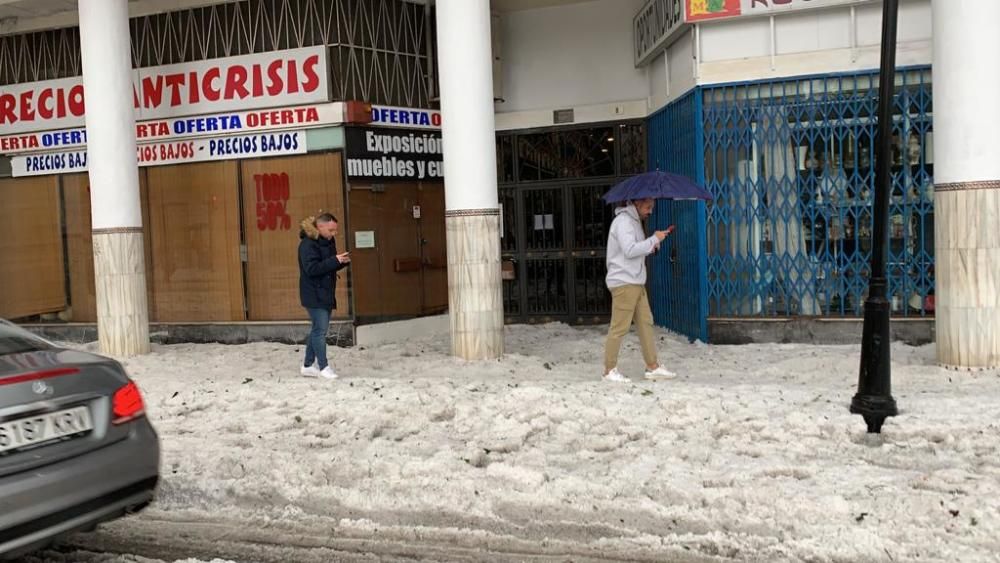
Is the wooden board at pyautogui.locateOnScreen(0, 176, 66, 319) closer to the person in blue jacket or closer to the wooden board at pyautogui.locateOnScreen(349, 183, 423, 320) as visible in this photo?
the wooden board at pyautogui.locateOnScreen(349, 183, 423, 320)

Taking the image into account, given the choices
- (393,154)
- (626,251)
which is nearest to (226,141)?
(393,154)

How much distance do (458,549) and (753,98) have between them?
311 inches

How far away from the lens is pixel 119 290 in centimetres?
1204

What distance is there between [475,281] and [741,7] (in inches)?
176

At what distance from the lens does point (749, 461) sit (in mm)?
6223

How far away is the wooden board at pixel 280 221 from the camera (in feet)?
40.9

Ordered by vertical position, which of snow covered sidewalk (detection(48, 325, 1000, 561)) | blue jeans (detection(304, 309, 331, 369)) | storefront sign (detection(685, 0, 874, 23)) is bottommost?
snow covered sidewalk (detection(48, 325, 1000, 561))

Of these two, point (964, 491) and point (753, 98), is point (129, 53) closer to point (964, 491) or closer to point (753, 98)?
point (753, 98)

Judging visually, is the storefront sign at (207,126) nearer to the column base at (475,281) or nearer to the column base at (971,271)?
the column base at (475,281)

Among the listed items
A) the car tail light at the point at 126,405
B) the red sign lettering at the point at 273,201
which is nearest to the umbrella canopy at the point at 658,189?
the car tail light at the point at 126,405

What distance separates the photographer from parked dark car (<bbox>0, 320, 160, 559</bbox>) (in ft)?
13.4

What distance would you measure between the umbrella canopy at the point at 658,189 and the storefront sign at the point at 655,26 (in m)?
3.11

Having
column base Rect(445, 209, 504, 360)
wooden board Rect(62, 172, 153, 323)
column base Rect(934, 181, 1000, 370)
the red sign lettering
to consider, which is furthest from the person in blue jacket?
column base Rect(934, 181, 1000, 370)

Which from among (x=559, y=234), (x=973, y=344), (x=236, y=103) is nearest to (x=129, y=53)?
(x=236, y=103)
